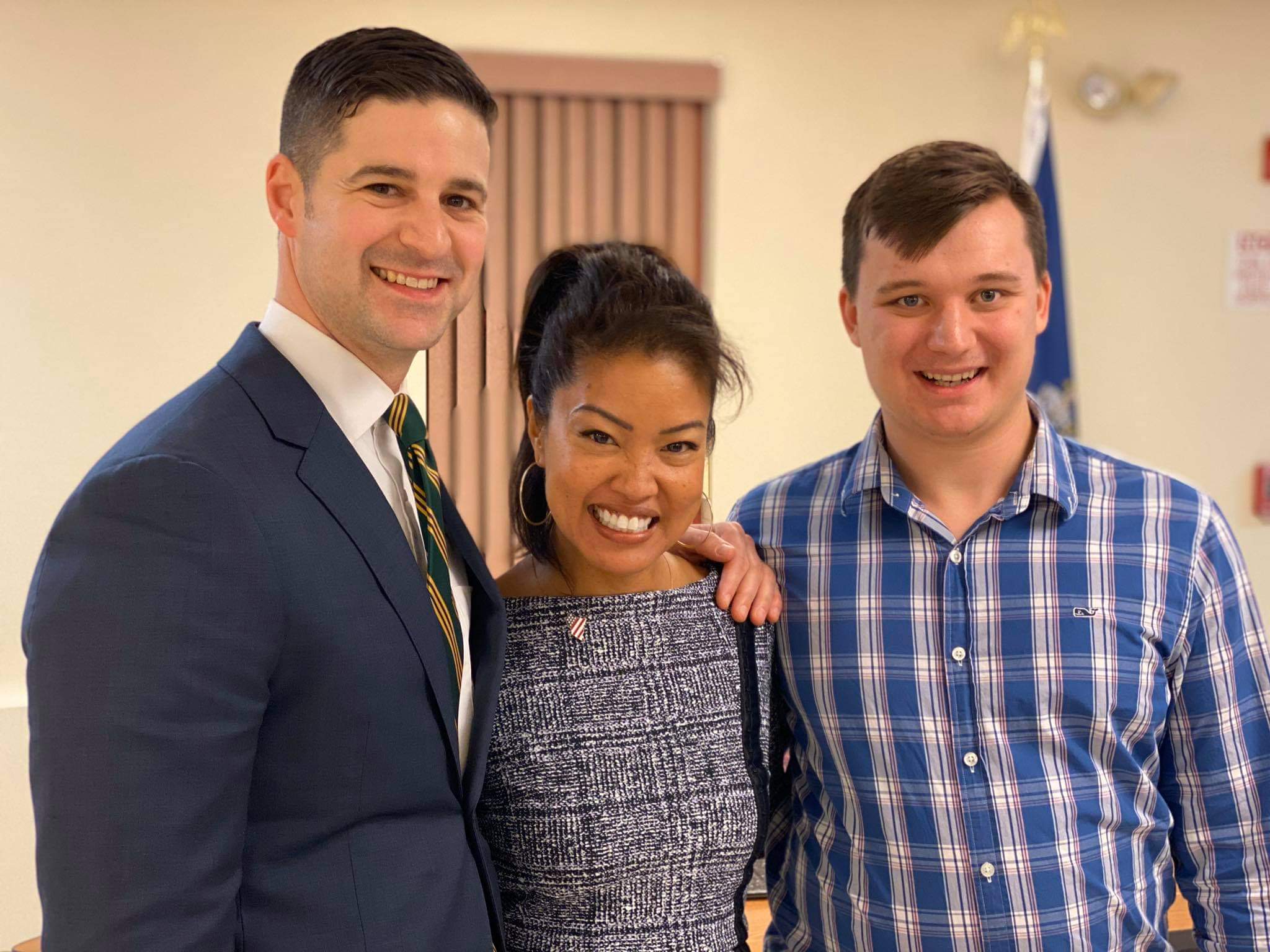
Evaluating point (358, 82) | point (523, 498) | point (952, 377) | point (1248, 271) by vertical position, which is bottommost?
point (523, 498)

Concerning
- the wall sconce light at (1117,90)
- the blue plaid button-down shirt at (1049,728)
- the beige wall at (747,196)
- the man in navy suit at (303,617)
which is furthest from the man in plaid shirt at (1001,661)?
the wall sconce light at (1117,90)

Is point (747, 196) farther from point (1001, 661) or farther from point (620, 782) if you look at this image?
point (620, 782)

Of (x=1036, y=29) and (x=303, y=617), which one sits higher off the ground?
(x=1036, y=29)

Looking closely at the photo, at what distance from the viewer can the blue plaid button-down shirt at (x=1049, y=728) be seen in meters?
1.54

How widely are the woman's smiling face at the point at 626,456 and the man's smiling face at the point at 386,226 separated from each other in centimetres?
24

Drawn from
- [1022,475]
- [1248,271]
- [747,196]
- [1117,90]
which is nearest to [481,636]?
[1022,475]

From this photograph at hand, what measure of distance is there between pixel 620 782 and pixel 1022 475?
2.18 ft

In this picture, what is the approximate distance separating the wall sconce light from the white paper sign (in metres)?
0.64

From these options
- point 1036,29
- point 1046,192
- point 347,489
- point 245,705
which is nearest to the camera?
point 245,705

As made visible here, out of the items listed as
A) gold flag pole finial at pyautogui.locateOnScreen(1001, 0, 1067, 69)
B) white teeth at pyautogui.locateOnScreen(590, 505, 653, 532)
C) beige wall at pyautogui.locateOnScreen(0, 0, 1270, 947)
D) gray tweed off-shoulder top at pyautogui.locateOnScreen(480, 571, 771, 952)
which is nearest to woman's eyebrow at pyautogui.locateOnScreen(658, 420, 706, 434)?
white teeth at pyautogui.locateOnScreen(590, 505, 653, 532)

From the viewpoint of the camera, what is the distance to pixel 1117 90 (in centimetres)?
466

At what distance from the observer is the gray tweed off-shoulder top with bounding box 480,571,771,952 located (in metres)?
1.46

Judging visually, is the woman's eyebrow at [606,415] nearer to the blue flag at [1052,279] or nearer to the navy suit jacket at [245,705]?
the navy suit jacket at [245,705]

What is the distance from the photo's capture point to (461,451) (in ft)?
14.1
